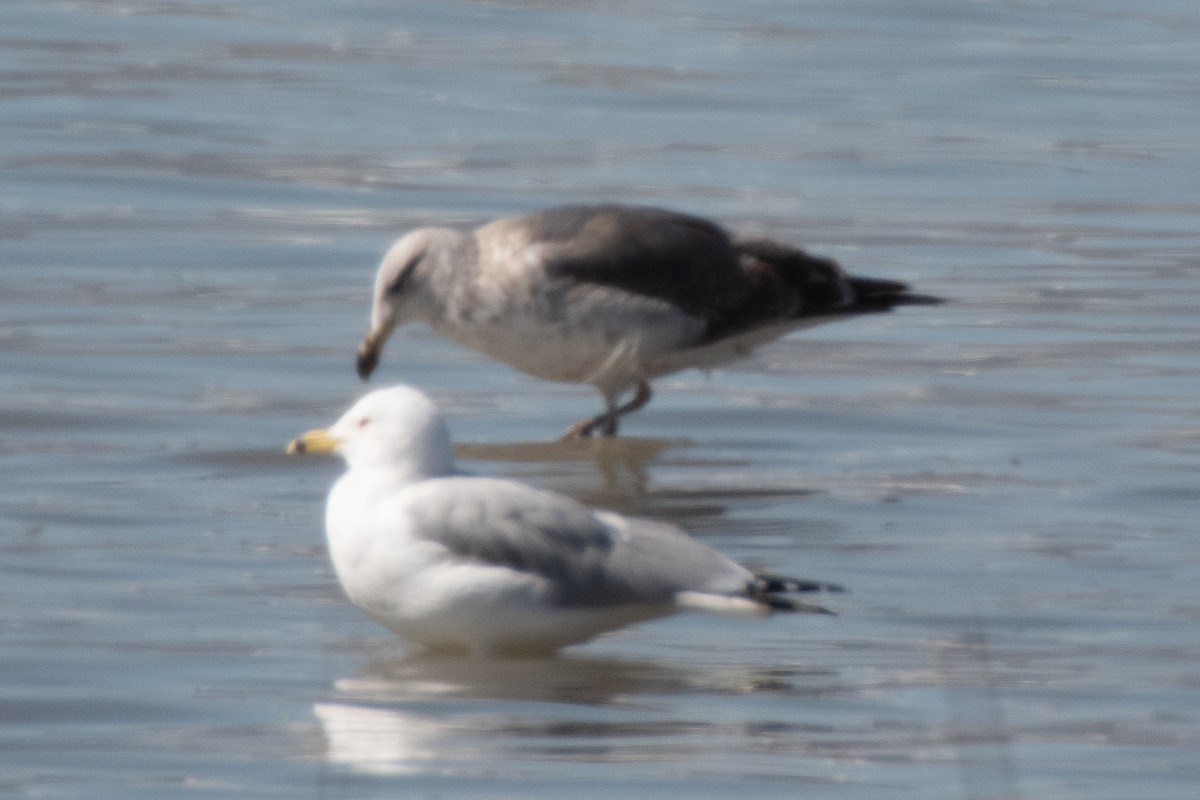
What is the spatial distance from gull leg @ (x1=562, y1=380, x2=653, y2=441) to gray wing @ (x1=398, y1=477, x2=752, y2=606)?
9.94 ft

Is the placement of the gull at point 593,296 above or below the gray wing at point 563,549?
below

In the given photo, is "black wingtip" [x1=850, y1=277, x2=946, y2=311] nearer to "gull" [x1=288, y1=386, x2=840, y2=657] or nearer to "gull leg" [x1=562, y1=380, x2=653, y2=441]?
"gull leg" [x1=562, y1=380, x2=653, y2=441]

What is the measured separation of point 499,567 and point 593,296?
3095mm

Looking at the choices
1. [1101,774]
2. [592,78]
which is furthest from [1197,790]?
[592,78]

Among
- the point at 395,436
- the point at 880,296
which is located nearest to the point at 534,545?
the point at 395,436

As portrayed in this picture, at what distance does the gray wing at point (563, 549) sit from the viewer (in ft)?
21.0

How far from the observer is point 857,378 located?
10.5 meters

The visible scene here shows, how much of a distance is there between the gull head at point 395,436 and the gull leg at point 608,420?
285 cm

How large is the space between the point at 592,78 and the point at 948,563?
Answer: 35.5ft

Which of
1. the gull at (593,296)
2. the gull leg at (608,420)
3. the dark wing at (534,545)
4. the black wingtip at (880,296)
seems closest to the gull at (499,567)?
the dark wing at (534,545)

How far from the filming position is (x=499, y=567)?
643cm

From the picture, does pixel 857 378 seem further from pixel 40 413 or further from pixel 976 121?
pixel 976 121

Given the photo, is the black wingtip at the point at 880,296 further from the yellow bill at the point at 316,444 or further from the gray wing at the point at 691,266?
the yellow bill at the point at 316,444

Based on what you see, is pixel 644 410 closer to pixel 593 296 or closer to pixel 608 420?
pixel 608 420
